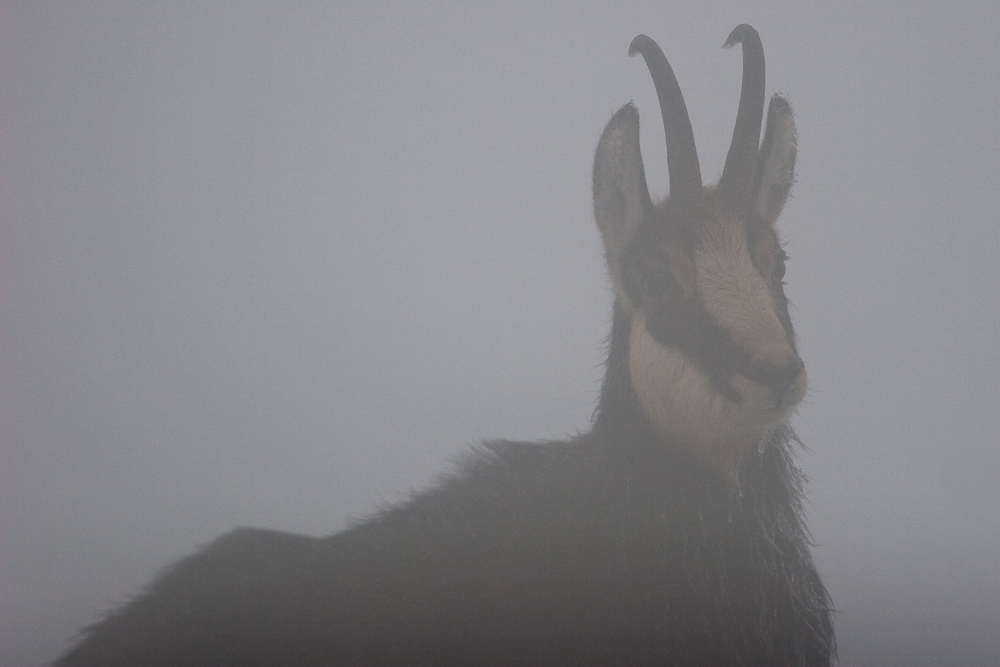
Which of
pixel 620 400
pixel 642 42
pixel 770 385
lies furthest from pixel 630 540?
pixel 642 42

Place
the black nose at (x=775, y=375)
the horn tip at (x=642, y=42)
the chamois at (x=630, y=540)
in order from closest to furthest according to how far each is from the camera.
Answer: the black nose at (x=775, y=375) < the chamois at (x=630, y=540) < the horn tip at (x=642, y=42)

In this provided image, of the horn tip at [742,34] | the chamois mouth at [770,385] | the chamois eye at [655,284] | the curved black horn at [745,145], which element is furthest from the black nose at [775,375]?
the horn tip at [742,34]

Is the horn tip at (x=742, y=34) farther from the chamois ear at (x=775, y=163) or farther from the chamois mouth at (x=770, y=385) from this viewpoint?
the chamois mouth at (x=770, y=385)

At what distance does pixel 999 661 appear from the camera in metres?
1.23

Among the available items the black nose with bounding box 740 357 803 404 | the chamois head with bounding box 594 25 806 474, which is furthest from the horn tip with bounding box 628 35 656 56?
the black nose with bounding box 740 357 803 404

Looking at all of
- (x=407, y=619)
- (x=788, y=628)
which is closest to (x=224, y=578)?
(x=407, y=619)

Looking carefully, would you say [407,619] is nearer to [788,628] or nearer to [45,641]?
[788,628]

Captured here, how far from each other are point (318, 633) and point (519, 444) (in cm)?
41

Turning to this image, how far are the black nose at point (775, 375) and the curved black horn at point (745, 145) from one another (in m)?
0.27

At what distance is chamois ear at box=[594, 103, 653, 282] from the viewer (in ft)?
3.21

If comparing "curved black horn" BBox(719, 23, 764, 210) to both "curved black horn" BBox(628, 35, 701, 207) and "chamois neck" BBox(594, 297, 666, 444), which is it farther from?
"chamois neck" BBox(594, 297, 666, 444)

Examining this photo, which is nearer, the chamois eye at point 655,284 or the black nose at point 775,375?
the black nose at point 775,375

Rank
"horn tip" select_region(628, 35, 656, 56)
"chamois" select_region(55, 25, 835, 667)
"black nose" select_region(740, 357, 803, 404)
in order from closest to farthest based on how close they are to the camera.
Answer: "black nose" select_region(740, 357, 803, 404) → "chamois" select_region(55, 25, 835, 667) → "horn tip" select_region(628, 35, 656, 56)

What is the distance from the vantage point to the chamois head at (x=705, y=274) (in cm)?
87
